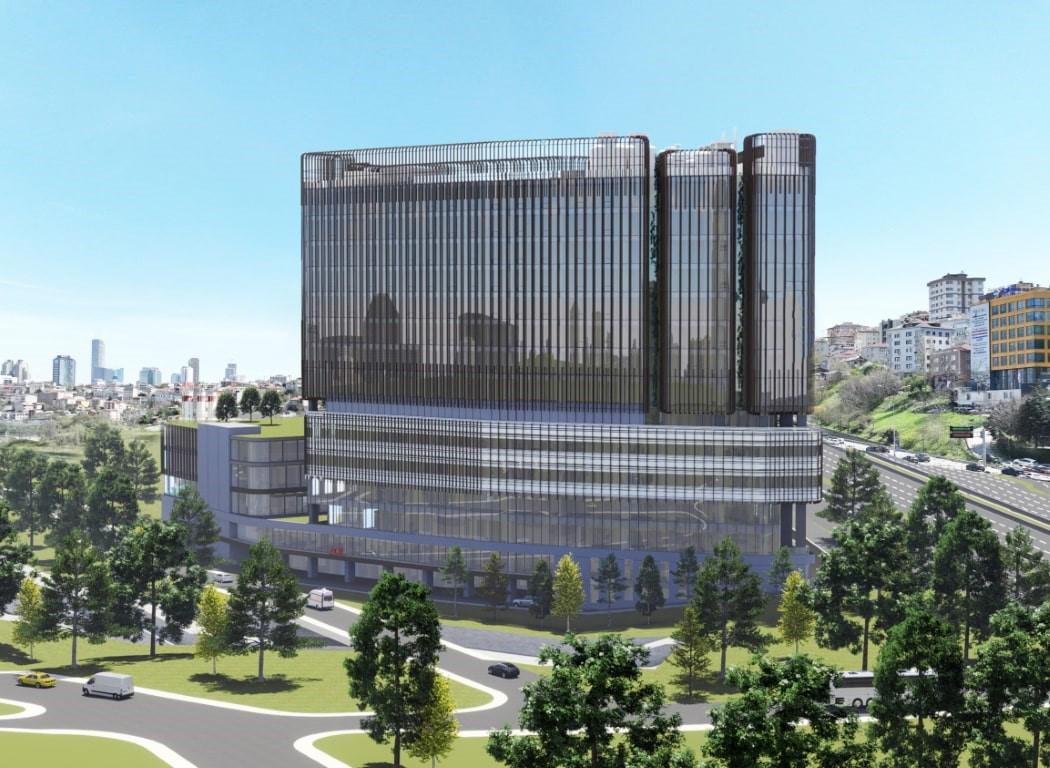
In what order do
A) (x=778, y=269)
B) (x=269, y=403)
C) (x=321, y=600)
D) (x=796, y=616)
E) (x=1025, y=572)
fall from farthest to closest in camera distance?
(x=269, y=403), (x=778, y=269), (x=321, y=600), (x=796, y=616), (x=1025, y=572)

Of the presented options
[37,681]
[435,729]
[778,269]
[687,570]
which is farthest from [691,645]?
[37,681]

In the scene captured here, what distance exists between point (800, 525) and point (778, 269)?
34.9m

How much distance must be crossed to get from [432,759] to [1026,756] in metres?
38.7

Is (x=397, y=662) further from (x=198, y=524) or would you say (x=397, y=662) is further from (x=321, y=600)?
(x=198, y=524)

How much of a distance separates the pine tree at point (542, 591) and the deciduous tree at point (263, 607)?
31991mm

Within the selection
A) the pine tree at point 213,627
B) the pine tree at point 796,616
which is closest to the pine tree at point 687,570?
the pine tree at point 796,616

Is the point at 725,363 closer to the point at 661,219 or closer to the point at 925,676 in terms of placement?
the point at 661,219

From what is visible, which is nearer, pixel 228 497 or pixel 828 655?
pixel 828 655

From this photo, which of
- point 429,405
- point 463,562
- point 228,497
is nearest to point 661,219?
point 429,405

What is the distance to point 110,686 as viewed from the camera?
83938 mm

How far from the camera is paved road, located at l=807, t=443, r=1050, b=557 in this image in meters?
138

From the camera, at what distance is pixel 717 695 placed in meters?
87.2

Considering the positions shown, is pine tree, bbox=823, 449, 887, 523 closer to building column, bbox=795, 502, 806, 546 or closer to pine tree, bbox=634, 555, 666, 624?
building column, bbox=795, 502, 806, 546

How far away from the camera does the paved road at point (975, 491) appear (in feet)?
454
